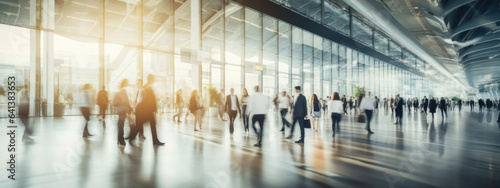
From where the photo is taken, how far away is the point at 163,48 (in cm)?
1572

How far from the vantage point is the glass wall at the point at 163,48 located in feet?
39.6

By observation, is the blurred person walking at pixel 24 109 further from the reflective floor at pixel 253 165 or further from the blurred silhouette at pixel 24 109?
the reflective floor at pixel 253 165

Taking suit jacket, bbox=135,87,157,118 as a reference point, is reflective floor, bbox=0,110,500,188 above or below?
below

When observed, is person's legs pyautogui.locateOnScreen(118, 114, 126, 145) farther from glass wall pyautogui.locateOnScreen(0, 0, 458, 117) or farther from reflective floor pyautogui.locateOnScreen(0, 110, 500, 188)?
glass wall pyautogui.locateOnScreen(0, 0, 458, 117)

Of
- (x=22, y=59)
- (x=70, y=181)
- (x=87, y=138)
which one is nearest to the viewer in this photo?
(x=70, y=181)

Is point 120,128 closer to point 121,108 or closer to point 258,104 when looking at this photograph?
point 121,108

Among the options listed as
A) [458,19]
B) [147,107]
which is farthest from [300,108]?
[458,19]

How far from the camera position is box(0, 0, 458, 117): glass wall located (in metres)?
12.1

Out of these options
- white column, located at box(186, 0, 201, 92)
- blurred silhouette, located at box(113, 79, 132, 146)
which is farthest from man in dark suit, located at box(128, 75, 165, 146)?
white column, located at box(186, 0, 201, 92)

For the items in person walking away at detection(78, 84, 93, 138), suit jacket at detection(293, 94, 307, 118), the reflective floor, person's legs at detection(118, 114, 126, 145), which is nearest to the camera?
the reflective floor

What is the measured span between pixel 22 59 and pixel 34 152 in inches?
381

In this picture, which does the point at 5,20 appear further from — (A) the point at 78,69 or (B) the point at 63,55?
(A) the point at 78,69

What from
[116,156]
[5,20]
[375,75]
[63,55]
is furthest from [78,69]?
[375,75]

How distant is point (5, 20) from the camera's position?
11.8 m
